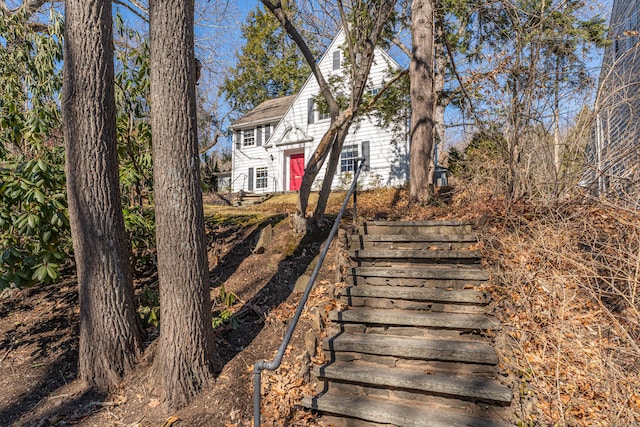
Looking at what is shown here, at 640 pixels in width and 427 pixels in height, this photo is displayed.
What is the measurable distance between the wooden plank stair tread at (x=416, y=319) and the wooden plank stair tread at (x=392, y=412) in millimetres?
796

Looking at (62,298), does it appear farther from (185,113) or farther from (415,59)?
(415,59)

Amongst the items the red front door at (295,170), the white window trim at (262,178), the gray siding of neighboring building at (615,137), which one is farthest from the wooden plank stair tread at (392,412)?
the white window trim at (262,178)

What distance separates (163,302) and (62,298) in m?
2.81

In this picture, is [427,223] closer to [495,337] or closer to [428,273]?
[428,273]

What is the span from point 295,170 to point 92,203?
14.1 metres

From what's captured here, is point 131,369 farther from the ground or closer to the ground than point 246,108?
closer to the ground

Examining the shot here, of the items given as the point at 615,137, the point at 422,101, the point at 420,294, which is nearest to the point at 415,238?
the point at 420,294

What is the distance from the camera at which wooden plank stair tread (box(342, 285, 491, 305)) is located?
367 cm

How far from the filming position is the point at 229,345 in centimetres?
372

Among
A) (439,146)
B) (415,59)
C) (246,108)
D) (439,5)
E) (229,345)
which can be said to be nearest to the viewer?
(229,345)

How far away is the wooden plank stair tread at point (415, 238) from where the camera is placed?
4.68 m

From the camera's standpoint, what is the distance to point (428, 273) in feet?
13.3

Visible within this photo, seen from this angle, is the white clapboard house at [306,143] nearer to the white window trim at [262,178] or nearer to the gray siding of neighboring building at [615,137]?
the white window trim at [262,178]

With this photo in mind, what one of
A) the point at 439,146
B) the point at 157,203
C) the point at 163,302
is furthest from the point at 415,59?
the point at 439,146
